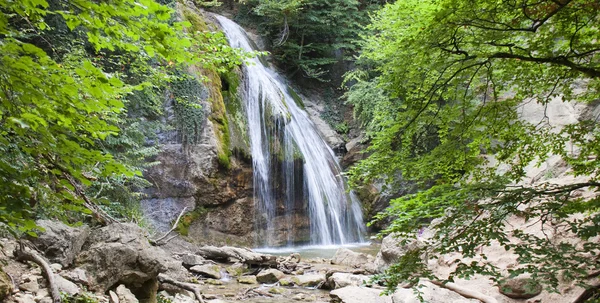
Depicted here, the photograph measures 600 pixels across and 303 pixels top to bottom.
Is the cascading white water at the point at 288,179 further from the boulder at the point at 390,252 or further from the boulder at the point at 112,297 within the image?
the boulder at the point at 112,297

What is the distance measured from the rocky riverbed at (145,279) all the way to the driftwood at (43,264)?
0.01 m

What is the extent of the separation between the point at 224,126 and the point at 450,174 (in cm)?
967

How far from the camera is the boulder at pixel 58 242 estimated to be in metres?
4.20

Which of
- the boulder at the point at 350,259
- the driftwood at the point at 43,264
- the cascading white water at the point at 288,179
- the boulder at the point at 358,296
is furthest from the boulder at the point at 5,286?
the cascading white water at the point at 288,179

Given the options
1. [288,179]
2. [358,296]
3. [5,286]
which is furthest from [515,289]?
[288,179]

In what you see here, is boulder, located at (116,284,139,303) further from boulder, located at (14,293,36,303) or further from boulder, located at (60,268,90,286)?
boulder, located at (14,293,36,303)

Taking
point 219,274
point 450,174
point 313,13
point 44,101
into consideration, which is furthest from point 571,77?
point 313,13

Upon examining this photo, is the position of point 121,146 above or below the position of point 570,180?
above

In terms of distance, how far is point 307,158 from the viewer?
14.2 meters

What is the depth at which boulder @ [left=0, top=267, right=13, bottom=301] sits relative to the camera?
2.94 m

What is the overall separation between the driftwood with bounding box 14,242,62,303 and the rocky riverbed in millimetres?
10

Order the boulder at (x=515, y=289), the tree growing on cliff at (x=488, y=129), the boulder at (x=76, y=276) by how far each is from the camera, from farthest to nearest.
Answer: the boulder at (x=515, y=289), the boulder at (x=76, y=276), the tree growing on cliff at (x=488, y=129)

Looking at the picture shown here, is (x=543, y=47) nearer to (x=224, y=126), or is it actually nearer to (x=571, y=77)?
(x=571, y=77)

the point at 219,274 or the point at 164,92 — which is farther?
the point at 164,92
